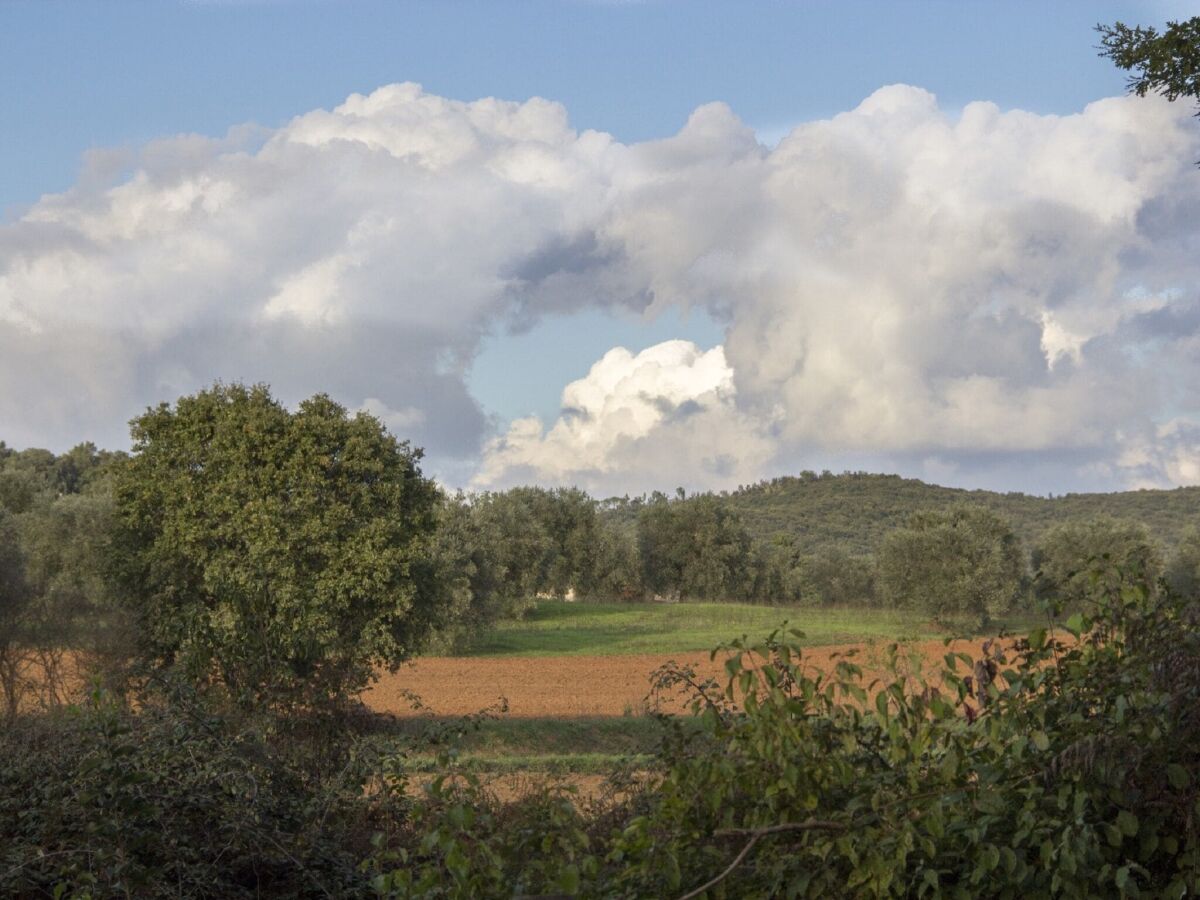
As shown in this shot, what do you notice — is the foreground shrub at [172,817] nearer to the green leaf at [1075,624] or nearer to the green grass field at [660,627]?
the green leaf at [1075,624]

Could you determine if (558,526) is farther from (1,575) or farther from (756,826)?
(756,826)

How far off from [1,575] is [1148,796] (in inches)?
A: 770

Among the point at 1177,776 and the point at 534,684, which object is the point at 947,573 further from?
the point at 1177,776

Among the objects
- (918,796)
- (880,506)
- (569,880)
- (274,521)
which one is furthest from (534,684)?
(880,506)

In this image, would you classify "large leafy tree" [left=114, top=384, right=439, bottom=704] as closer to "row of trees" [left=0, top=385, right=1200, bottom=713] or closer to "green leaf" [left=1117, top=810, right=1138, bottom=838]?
"row of trees" [left=0, top=385, right=1200, bottom=713]

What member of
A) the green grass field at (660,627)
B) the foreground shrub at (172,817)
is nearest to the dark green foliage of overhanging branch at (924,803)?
the foreground shrub at (172,817)

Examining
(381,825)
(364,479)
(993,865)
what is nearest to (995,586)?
(364,479)

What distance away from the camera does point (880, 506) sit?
142 meters

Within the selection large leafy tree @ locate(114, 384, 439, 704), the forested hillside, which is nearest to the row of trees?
large leafy tree @ locate(114, 384, 439, 704)

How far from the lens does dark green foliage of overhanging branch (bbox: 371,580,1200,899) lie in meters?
3.90

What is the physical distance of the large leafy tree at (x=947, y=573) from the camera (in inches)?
2094

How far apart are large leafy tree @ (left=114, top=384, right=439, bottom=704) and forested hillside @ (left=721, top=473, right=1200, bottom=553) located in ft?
320

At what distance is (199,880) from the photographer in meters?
5.86

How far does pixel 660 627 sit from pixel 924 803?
49350mm
